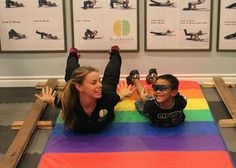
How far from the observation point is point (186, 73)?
4676 mm

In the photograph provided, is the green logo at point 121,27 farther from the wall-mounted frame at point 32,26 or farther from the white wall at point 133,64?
the wall-mounted frame at point 32,26

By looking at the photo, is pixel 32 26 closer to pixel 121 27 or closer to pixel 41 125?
→ pixel 121 27

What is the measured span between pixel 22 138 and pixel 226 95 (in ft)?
6.94

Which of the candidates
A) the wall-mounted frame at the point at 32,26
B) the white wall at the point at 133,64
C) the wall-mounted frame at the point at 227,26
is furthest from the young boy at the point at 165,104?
the wall-mounted frame at the point at 32,26

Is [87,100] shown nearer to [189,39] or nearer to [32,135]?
[32,135]

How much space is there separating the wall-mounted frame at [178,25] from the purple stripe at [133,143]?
1.69 m

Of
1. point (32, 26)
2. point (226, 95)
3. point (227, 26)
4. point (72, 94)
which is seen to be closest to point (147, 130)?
→ point (72, 94)

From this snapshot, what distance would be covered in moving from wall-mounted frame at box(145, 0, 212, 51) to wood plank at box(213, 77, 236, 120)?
15.9 inches

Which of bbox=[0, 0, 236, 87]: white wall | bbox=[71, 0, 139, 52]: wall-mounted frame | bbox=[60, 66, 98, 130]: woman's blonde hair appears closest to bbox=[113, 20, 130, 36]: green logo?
bbox=[71, 0, 139, 52]: wall-mounted frame

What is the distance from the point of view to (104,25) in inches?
177

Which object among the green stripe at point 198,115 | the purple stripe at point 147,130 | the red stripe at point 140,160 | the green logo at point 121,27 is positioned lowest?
the red stripe at point 140,160

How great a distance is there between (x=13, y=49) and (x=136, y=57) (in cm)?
144

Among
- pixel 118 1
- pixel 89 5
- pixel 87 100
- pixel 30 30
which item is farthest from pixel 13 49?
pixel 87 100

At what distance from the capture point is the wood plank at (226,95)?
375cm
